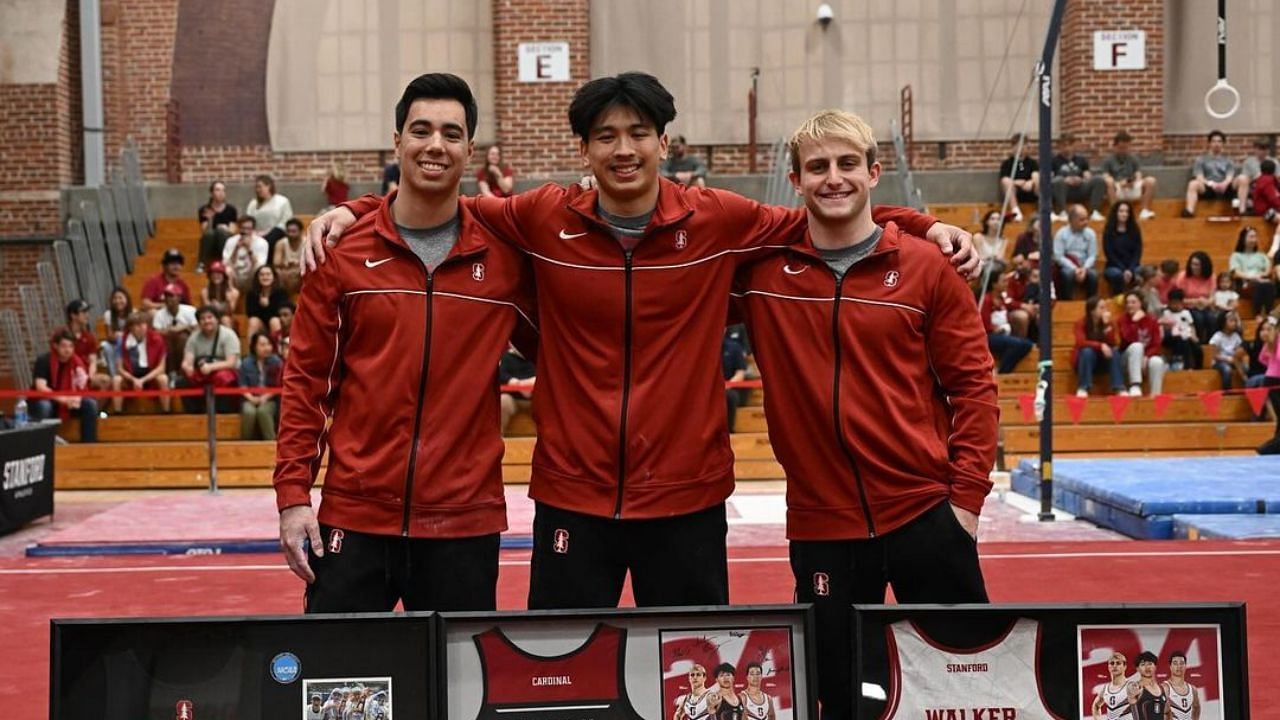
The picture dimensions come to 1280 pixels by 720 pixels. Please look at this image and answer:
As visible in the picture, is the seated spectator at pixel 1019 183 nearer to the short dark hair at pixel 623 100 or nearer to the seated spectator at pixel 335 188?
the seated spectator at pixel 335 188

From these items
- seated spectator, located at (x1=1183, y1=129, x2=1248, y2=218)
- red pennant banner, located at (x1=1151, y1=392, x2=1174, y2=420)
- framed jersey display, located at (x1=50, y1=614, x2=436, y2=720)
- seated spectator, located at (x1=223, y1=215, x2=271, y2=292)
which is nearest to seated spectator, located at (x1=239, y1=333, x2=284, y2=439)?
seated spectator, located at (x1=223, y1=215, x2=271, y2=292)

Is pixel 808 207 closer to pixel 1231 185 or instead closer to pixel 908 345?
pixel 908 345

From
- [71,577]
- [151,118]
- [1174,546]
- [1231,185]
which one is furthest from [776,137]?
[71,577]

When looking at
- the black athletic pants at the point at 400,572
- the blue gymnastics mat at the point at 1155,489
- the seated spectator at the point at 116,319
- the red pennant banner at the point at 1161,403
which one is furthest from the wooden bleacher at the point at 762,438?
the black athletic pants at the point at 400,572

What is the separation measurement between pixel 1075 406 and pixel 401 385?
44.2 ft

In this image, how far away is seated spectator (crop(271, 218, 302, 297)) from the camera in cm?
1869

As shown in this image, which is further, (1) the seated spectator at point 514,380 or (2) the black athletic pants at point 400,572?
(1) the seated spectator at point 514,380

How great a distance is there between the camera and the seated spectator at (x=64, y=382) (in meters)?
16.3

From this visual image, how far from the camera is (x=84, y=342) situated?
669 inches

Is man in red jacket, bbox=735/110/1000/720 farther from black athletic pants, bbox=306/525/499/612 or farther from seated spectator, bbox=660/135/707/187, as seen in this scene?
seated spectator, bbox=660/135/707/187

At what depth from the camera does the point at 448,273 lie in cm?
436

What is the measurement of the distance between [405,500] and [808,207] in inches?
55.6

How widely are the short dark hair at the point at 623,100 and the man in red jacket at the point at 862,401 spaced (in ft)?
1.33

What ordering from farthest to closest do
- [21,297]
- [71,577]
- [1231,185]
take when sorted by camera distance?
[1231,185]
[21,297]
[71,577]
